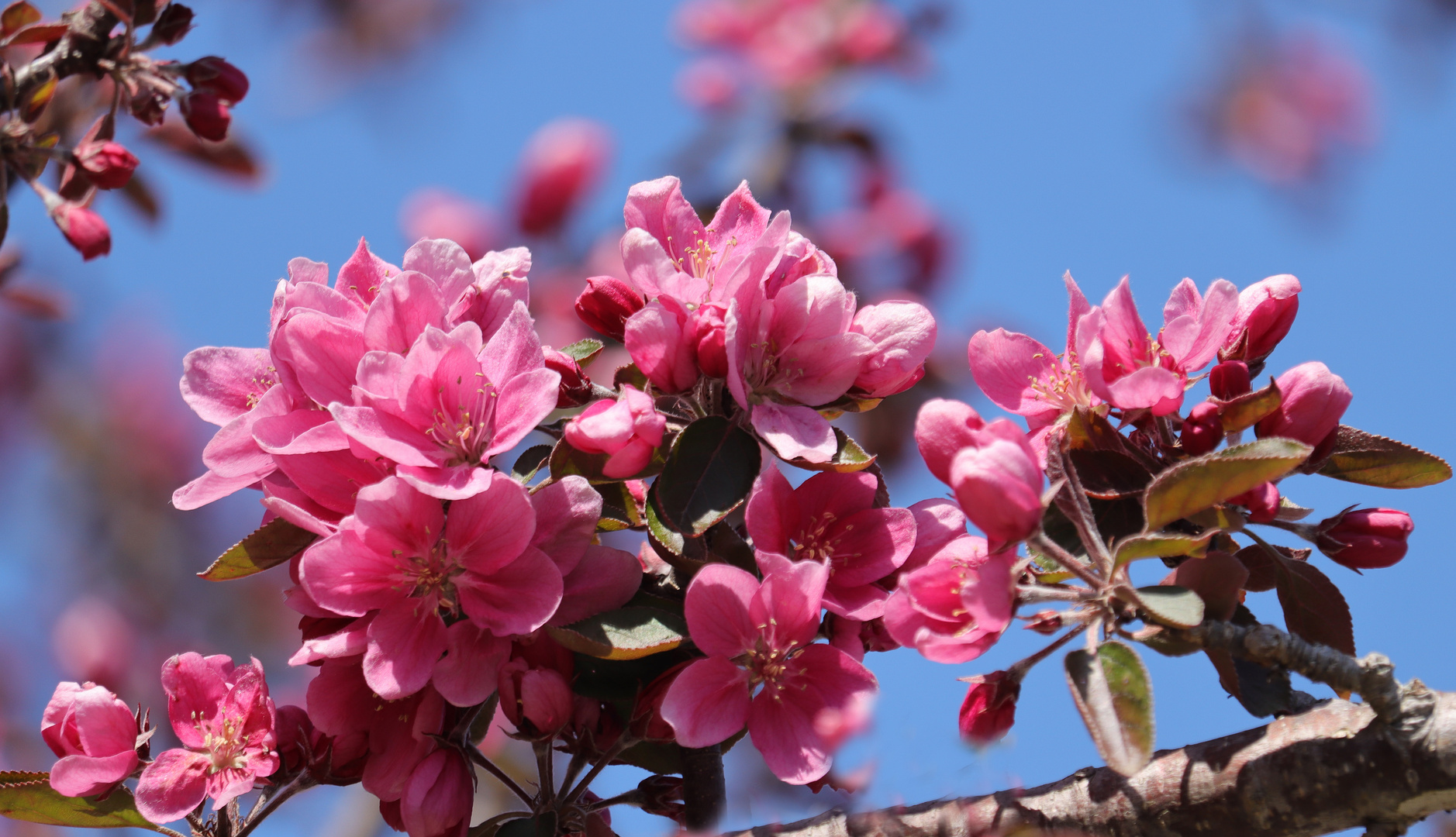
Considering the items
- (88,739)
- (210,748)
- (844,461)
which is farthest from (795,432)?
(88,739)

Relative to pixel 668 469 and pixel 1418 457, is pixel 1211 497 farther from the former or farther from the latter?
pixel 668 469

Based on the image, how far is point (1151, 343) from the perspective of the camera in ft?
3.69

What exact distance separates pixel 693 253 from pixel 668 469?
307 mm

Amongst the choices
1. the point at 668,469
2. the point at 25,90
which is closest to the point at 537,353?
the point at 668,469

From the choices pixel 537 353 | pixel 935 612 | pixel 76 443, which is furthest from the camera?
pixel 76 443

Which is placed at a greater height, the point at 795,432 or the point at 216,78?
the point at 216,78

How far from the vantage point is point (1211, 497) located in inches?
37.8

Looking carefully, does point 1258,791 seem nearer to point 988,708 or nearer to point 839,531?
point 988,708

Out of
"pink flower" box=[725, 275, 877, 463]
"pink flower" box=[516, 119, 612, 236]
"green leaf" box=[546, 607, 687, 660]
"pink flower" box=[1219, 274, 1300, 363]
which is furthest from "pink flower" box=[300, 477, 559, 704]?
"pink flower" box=[516, 119, 612, 236]

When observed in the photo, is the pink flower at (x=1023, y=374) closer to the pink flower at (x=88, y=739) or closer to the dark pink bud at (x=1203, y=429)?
the dark pink bud at (x=1203, y=429)

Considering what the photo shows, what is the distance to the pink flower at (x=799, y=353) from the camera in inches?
43.1

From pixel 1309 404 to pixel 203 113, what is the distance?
1557 millimetres

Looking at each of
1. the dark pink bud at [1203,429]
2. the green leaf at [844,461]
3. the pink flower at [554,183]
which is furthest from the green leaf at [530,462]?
the pink flower at [554,183]

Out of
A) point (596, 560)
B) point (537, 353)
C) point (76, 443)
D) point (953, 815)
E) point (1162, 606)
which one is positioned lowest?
point (953, 815)
